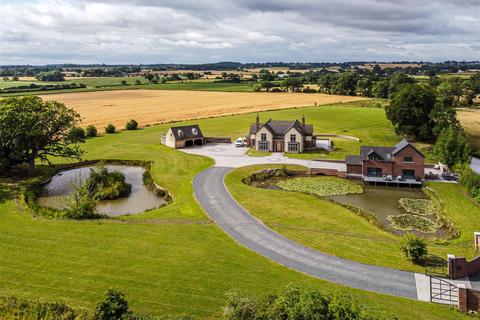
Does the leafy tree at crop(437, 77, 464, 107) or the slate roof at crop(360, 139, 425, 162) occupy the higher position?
the leafy tree at crop(437, 77, 464, 107)

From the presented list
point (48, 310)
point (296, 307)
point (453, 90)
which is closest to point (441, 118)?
point (453, 90)

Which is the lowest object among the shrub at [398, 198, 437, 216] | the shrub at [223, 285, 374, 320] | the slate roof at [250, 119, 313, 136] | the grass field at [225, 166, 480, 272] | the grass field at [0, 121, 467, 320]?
the shrub at [398, 198, 437, 216]

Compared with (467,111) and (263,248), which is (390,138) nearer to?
(467,111)

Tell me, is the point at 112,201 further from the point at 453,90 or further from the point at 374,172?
the point at 453,90

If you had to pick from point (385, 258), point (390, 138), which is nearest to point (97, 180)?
point (385, 258)

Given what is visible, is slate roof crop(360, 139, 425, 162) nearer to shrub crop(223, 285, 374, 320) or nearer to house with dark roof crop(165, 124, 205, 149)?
house with dark roof crop(165, 124, 205, 149)

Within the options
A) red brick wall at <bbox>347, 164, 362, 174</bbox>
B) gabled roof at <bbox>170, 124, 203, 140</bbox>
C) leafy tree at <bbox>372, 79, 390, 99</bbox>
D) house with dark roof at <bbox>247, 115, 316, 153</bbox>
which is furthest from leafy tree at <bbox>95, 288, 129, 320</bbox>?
leafy tree at <bbox>372, 79, 390, 99</bbox>
